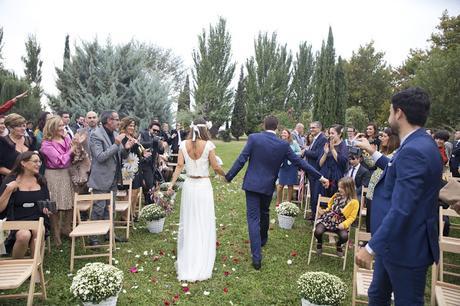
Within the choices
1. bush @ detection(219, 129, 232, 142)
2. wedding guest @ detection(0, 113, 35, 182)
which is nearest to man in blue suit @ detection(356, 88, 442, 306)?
wedding guest @ detection(0, 113, 35, 182)

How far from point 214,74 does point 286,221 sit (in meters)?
37.5

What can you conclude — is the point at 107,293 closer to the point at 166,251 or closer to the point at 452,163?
the point at 166,251

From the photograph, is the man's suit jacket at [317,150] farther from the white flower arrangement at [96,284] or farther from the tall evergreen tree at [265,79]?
the tall evergreen tree at [265,79]

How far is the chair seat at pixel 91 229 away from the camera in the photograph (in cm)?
524

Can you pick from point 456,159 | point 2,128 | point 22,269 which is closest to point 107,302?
point 22,269

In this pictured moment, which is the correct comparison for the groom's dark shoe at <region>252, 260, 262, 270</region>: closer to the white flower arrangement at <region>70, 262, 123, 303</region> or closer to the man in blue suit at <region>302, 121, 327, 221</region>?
the white flower arrangement at <region>70, 262, 123, 303</region>

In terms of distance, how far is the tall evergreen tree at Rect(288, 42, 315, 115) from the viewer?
4525cm

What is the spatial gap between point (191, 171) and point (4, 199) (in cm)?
260

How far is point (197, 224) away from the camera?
17.3ft

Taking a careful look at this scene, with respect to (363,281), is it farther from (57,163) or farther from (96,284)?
(57,163)

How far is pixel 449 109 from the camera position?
24.5 m

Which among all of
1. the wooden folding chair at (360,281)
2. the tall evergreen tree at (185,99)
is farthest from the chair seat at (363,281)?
the tall evergreen tree at (185,99)

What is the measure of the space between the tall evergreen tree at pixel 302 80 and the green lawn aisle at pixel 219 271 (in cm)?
3927

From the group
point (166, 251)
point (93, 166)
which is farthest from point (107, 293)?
point (93, 166)
